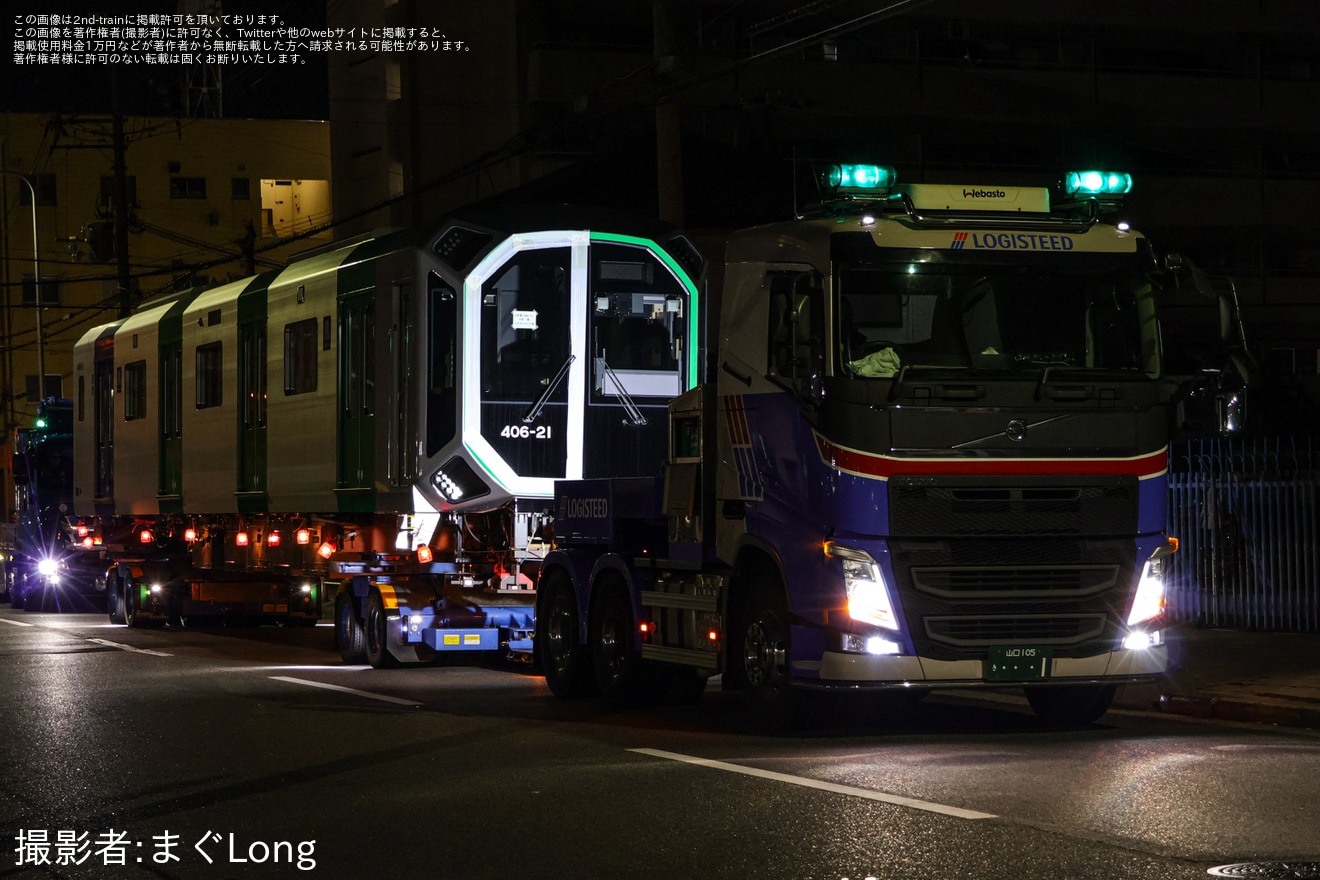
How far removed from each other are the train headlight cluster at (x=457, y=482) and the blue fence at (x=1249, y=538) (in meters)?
7.24

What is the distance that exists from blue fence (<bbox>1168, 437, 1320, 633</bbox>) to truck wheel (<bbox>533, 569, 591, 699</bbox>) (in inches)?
279

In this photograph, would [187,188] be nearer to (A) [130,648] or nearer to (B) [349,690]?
(A) [130,648]

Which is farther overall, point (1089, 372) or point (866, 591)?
point (1089, 372)

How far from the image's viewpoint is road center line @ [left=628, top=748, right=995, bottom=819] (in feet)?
30.0

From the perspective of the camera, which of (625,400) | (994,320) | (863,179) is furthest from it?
(625,400)

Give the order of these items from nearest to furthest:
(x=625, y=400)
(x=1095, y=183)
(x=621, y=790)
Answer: (x=621, y=790), (x=1095, y=183), (x=625, y=400)

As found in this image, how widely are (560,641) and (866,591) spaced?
4462 mm

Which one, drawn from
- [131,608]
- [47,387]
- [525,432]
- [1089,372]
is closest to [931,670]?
[1089,372]

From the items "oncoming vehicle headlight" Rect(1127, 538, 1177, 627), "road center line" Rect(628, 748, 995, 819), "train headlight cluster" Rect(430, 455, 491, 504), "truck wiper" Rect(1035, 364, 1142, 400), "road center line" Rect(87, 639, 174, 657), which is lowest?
"road center line" Rect(87, 639, 174, 657)

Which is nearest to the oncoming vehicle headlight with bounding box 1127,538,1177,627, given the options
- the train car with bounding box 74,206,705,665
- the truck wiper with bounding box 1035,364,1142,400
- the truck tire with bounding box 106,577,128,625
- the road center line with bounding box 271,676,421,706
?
the truck wiper with bounding box 1035,364,1142,400

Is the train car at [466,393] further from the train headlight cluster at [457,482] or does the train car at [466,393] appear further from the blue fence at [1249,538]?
the blue fence at [1249,538]

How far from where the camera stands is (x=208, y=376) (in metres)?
24.2

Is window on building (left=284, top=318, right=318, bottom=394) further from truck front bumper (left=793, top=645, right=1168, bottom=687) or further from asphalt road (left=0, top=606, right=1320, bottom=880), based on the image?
truck front bumper (left=793, top=645, right=1168, bottom=687)

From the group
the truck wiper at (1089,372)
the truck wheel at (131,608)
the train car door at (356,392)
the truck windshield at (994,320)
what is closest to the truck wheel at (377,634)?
the train car door at (356,392)
